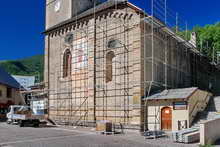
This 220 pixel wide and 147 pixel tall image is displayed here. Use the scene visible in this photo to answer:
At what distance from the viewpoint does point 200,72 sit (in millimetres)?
33031

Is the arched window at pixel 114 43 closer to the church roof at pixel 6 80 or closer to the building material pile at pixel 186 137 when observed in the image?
the building material pile at pixel 186 137

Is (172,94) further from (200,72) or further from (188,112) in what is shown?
(200,72)

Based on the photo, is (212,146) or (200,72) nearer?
(212,146)

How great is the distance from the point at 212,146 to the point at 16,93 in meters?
36.3

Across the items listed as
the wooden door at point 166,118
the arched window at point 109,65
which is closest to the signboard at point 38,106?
the arched window at point 109,65

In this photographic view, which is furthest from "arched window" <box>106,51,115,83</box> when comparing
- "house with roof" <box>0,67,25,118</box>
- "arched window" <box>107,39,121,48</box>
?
"house with roof" <box>0,67,25,118</box>

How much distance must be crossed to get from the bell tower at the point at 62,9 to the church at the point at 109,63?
11 centimetres

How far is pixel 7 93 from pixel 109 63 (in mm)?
24871

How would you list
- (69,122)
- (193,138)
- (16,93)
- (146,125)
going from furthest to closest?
(16,93), (69,122), (146,125), (193,138)

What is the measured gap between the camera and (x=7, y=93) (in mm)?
41625

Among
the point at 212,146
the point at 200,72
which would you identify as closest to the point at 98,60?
the point at 212,146

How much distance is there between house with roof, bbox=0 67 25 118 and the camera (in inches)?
1583

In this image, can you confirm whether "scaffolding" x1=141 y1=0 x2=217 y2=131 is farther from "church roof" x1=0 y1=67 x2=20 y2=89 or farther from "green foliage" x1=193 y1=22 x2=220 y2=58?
"church roof" x1=0 y1=67 x2=20 y2=89

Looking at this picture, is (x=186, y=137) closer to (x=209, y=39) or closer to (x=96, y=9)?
(x=96, y=9)
